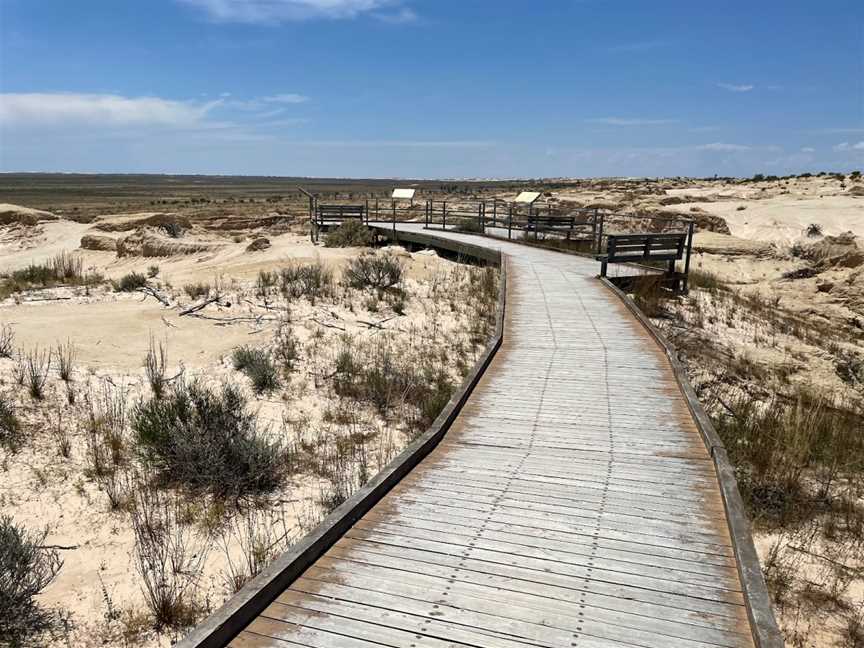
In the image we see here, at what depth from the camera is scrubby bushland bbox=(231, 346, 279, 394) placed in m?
7.98

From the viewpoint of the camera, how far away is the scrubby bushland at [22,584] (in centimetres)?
370

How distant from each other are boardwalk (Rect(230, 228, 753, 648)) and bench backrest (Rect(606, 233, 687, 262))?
7.24m

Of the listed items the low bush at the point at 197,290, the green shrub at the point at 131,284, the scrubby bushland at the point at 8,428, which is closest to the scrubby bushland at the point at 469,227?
the low bush at the point at 197,290

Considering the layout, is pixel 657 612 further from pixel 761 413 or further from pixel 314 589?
pixel 761 413

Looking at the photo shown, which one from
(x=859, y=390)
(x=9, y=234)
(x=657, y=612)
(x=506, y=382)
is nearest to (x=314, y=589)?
(x=657, y=612)

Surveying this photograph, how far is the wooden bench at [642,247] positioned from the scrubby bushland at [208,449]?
9.43 metres

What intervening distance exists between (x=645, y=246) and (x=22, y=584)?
1269 centimetres

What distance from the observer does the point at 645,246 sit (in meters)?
13.6

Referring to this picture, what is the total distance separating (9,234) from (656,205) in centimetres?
3489

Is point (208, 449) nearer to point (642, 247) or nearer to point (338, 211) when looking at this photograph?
point (642, 247)

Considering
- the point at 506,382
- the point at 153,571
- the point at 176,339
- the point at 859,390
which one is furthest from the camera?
the point at 859,390

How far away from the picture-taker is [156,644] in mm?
3688

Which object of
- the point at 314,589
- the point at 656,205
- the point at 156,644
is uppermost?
the point at 656,205

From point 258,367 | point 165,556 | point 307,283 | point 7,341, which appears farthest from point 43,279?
Answer: point 165,556
